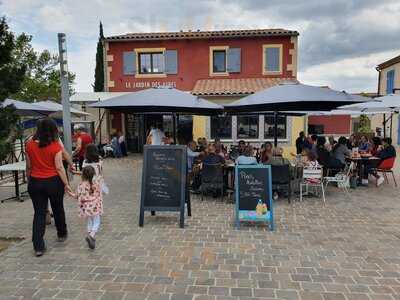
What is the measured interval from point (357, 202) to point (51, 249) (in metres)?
5.53

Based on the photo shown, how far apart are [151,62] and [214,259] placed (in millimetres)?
13936

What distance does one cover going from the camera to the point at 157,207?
504 centimetres

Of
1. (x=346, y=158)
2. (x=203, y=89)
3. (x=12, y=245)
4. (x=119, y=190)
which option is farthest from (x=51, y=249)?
(x=203, y=89)

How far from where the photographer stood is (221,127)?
15.2 metres

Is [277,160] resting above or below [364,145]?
below

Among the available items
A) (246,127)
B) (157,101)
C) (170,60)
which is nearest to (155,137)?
(157,101)

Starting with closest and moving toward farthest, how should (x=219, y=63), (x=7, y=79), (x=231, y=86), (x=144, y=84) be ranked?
(x=7, y=79) → (x=231, y=86) → (x=144, y=84) → (x=219, y=63)

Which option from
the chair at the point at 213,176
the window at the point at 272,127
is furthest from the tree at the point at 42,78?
the chair at the point at 213,176

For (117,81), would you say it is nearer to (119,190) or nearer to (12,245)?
(119,190)

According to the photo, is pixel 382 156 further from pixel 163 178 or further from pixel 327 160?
pixel 163 178

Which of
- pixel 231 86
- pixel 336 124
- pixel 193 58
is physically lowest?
pixel 336 124

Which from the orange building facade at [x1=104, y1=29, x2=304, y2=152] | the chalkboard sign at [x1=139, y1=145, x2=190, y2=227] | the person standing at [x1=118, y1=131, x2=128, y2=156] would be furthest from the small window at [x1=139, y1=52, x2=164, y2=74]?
the chalkboard sign at [x1=139, y1=145, x2=190, y2=227]

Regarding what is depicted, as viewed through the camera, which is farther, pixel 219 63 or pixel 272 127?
pixel 219 63

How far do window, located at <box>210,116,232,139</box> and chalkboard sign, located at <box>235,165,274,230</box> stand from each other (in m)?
10.0
